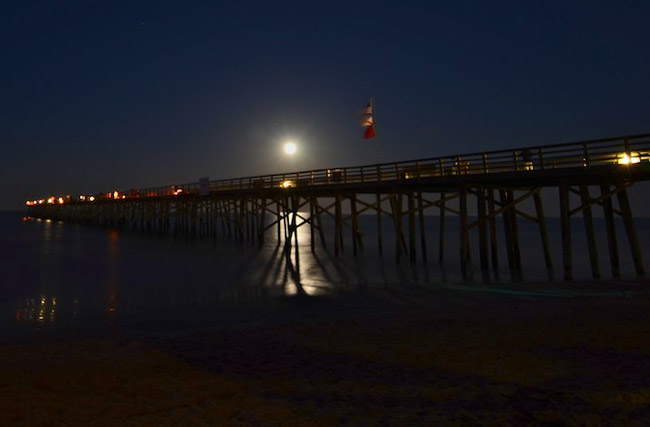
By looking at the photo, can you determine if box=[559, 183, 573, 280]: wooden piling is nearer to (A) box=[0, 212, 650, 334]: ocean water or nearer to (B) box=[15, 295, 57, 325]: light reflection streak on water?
(A) box=[0, 212, 650, 334]: ocean water

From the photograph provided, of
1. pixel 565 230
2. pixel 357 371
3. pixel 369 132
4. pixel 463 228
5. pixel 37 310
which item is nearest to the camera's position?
pixel 357 371

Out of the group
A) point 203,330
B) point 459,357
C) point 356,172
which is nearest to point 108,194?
point 356,172

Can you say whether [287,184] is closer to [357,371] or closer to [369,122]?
[369,122]

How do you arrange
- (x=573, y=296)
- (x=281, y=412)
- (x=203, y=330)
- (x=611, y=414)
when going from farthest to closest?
(x=573, y=296), (x=203, y=330), (x=281, y=412), (x=611, y=414)

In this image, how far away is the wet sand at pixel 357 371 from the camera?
Answer: 13.9 ft

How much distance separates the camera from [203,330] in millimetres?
8344

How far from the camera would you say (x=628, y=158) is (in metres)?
11.9

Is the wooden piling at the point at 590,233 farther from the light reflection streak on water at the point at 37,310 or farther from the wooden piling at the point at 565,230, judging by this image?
the light reflection streak on water at the point at 37,310

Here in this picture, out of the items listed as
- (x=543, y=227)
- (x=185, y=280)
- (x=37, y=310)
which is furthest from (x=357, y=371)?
(x=543, y=227)

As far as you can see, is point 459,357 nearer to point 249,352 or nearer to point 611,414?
point 611,414

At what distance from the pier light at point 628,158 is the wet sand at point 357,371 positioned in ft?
16.8

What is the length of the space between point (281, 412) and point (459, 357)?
9.81 ft

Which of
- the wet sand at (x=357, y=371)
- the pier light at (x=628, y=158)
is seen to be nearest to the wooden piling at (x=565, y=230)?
the pier light at (x=628, y=158)

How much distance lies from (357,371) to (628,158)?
11405 millimetres
